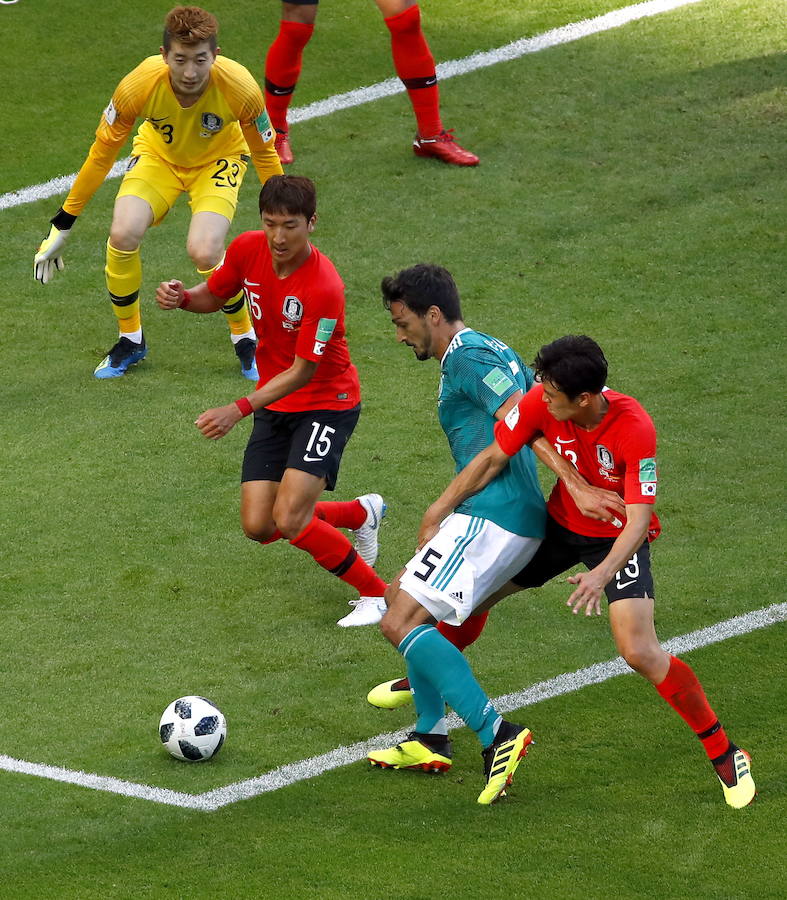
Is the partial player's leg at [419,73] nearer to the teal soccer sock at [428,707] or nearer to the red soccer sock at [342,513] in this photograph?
the red soccer sock at [342,513]

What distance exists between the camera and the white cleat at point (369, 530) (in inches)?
296

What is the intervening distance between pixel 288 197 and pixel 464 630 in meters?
2.09

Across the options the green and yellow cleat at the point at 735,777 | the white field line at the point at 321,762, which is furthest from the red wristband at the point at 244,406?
the green and yellow cleat at the point at 735,777

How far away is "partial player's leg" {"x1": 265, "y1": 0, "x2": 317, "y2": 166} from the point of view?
456 inches

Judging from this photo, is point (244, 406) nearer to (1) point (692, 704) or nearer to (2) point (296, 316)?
(2) point (296, 316)

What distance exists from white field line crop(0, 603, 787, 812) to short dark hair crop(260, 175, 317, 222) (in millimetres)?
2364

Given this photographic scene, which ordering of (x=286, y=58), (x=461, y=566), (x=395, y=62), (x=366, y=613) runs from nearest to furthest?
(x=461, y=566) → (x=366, y=613) → (x=286, y=58) → (x=395, y=62)

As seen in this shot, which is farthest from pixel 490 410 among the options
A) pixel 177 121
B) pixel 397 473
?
pixel 177 121

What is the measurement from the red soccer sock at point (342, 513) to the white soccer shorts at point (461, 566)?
160cm

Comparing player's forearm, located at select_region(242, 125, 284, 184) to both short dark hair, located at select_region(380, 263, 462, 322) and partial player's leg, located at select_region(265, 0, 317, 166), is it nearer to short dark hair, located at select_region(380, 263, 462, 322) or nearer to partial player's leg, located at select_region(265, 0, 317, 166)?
partial player's leg, located at select_region(265, 0, 317, 166)

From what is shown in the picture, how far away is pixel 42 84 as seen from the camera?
43.9ft

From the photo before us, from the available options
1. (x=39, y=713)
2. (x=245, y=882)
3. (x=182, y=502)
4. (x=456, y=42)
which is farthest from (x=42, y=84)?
(x=245, y=882)

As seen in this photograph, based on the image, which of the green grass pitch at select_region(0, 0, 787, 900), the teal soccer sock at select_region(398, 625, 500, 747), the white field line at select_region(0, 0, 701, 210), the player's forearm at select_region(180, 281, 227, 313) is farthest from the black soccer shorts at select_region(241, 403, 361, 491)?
the white field line at select_region(0, 0, 701, 210)

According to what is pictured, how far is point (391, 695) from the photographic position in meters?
6.39
